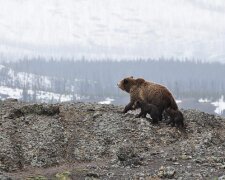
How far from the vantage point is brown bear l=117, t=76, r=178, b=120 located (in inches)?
1062

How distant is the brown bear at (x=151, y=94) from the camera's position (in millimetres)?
26969

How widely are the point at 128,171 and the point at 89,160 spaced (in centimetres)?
382

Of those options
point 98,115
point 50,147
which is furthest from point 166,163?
point 98,115

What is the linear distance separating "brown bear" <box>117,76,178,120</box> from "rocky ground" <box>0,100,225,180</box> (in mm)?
1133

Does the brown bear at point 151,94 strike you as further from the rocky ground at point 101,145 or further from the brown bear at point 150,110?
the rocky ground at point 101,145

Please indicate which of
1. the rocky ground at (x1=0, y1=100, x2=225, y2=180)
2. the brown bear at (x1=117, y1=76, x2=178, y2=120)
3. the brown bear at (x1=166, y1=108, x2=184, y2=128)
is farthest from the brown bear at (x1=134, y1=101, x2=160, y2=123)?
the brown bear at (x1=166, y1=108, x2=184, y2=128)

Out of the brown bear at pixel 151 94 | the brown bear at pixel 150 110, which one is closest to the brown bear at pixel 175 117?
the brown bear at pixel 151 94

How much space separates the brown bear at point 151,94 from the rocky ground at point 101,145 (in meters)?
1.13

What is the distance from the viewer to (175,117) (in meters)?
26.7

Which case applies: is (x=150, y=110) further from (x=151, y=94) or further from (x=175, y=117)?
(x=175, y=117)

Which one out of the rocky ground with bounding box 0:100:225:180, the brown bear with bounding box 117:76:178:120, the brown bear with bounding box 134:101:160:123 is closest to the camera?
the rocky ground with bounding box 0:100:225:180

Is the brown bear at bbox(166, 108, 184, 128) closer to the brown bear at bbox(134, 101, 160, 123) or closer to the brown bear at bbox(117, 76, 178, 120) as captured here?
the brown bear at bbox(117, 76, 178, 120)

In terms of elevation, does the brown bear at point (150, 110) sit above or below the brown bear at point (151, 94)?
below

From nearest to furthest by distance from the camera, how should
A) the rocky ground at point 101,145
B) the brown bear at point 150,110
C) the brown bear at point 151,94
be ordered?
the rocky ground at point 101,145 < the brown bear at point 150,110 < the brown bear at point 151,94
